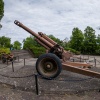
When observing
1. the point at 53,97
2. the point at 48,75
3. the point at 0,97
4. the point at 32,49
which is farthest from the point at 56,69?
the point at 32,49

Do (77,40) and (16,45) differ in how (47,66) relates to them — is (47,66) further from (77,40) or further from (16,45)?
(16,45)

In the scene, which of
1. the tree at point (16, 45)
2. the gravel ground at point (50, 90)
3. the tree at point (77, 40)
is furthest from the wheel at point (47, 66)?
the tree at point (16, 45)

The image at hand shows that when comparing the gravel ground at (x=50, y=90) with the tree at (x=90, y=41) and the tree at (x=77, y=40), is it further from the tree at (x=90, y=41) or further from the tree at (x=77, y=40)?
the tree at (x=77, y=40)

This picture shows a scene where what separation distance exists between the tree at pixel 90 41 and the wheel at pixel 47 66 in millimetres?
32634

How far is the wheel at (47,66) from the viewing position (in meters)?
8.17

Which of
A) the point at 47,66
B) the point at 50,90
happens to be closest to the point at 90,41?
the point at 47,66

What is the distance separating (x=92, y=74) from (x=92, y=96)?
1116mm

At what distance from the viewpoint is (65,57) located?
928 centimetres

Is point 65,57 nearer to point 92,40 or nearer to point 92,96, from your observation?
point 92,96

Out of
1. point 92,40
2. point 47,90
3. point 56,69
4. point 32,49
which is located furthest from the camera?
point 92,40

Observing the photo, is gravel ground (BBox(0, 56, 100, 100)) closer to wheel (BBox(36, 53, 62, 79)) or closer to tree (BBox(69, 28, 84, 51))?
wheel (BBox(36, 53, 62, 79))

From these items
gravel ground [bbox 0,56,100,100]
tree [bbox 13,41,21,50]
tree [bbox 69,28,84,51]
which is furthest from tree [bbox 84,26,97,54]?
tree [bbox 13,41,21,50]

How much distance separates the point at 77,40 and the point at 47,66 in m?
35.4

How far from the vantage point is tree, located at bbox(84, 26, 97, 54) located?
40250 millimetres
